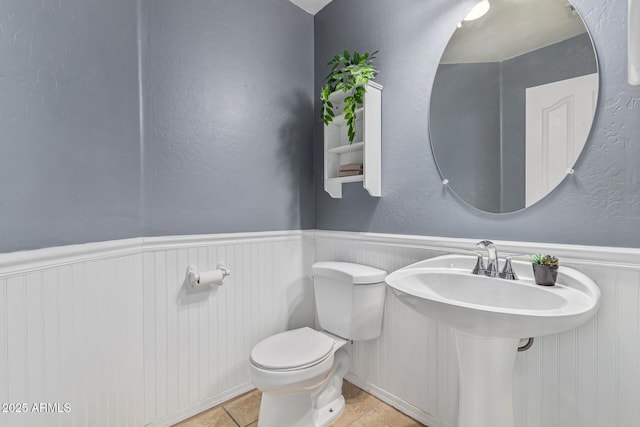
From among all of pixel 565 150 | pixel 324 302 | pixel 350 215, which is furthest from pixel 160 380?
pixel 565 150

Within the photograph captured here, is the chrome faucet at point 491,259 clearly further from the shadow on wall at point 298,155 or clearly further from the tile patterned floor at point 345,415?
the shadow on wall at point 298,155

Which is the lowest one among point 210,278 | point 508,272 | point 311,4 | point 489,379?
point 489,379

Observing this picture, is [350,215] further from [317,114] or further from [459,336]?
[459,336]

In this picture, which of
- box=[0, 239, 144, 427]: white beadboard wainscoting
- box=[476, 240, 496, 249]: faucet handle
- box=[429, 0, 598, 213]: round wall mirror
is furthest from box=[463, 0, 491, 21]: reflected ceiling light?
box=[0, 239, 144, 427]: white beadboard wainscoting

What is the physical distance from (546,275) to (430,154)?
713mm

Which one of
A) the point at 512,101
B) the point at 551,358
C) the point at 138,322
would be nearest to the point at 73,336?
the point at 138,322

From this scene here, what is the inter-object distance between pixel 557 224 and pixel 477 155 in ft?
1.34

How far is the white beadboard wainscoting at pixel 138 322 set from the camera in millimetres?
949

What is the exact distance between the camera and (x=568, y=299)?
850 mm

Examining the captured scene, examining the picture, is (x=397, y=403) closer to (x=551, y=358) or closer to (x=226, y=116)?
(x=551, y=358)

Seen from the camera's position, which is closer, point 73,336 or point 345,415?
point 73,336

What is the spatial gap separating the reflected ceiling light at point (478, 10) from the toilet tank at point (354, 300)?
1267 millimetres

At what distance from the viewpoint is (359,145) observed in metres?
1.60

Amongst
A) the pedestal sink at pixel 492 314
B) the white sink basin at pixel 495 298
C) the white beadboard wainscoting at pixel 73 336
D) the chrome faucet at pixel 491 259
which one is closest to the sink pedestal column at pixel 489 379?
the pedestal sink at pixel 492 314
